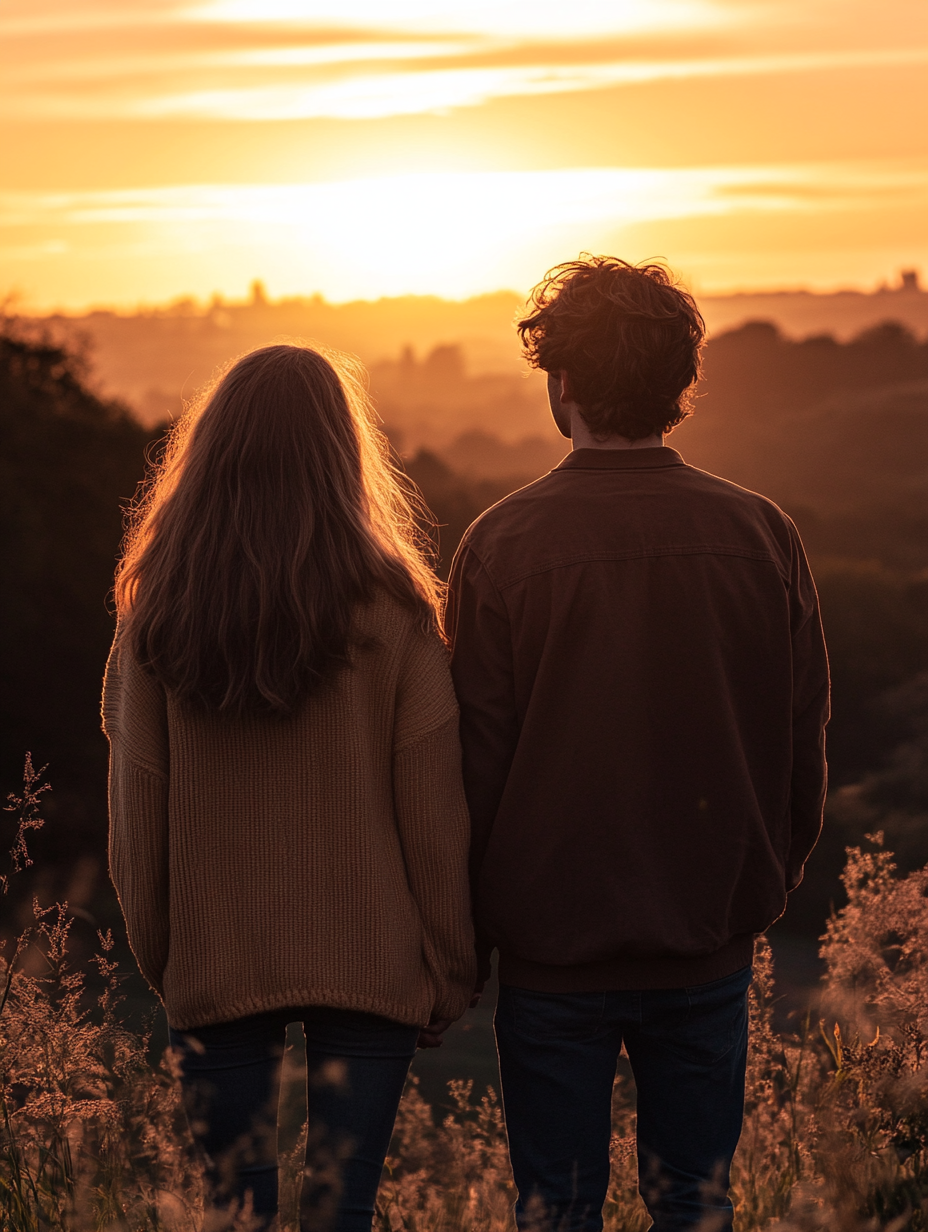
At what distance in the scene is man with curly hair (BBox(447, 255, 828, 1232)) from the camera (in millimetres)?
2023

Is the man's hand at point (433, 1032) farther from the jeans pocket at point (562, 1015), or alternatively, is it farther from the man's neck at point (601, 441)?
the man's neck at point (601, 441)

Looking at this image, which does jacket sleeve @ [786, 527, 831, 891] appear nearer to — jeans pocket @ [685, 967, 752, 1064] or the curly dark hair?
jeans pocket @ [685, 967, 752, 1064]

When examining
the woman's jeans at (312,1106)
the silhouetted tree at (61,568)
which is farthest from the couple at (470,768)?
the silhouetted tree at (61,568)

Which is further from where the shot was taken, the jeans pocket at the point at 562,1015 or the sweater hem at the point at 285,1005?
the jeans pocket at the point at 562,1015

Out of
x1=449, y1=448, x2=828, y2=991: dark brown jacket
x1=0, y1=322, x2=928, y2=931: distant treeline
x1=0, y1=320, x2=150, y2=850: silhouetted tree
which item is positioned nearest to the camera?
x1=449, y1=448, x2=828, y2=991: dark brown jacket

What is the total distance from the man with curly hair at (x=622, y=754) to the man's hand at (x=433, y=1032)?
101 millimetres

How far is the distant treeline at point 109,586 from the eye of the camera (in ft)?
68.8

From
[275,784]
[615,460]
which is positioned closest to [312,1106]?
[275,784]

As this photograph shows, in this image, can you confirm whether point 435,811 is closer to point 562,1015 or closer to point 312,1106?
point 562,1015

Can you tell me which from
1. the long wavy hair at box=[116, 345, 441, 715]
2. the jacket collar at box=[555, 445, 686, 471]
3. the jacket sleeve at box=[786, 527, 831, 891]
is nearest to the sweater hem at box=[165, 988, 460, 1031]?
the long wavy hair at box=[116, 345, 441, 715]

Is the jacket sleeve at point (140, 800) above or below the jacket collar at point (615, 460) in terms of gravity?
below

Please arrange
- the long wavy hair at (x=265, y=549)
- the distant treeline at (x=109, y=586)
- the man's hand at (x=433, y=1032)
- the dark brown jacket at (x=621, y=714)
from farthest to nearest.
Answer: the distant treeline at (x=109, y=586) → the man's hand at (x=433, y=1032) → the dark brown jacket at (x=621, y=714) → the long wavy hair at (x=265, y=549)

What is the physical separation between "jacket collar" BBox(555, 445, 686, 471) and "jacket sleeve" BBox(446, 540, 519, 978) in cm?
24

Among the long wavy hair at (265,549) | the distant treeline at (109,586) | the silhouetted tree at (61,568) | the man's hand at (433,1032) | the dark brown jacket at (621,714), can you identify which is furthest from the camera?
the distant treeline at (109,586)
